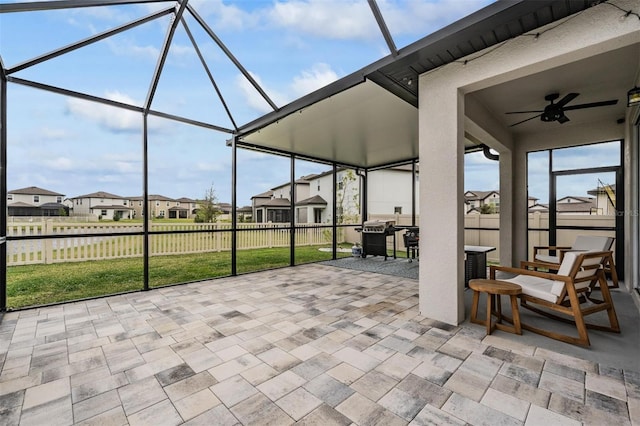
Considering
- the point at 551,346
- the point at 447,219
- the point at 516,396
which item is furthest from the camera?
the point at 447,219

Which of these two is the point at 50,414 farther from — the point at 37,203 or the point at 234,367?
the point at 37,203

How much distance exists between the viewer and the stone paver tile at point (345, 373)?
2.10 m

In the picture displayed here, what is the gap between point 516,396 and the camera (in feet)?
6.18

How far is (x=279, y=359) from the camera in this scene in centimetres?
240

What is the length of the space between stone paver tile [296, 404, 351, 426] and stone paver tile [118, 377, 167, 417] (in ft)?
3.24

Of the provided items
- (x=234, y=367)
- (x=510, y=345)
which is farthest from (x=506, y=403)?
(x=234, y=367)

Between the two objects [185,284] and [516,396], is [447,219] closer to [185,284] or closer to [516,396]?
[516,396]

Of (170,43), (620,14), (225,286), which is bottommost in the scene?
(225,286)

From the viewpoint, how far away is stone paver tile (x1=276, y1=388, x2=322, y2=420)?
68.8 inches

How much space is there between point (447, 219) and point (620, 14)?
209 centimetres

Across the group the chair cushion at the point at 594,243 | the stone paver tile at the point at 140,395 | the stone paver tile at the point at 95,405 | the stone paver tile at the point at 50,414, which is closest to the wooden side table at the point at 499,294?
the chair cushion at the point at 594,243

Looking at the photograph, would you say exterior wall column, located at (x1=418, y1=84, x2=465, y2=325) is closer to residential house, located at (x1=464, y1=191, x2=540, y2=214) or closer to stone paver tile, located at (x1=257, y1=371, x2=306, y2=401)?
stone paver tile, located at (x1=257, y1=371, x2=306, y2=401)

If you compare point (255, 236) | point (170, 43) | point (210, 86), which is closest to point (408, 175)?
point (255, 236)

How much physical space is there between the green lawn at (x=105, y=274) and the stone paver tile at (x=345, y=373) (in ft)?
13.5
